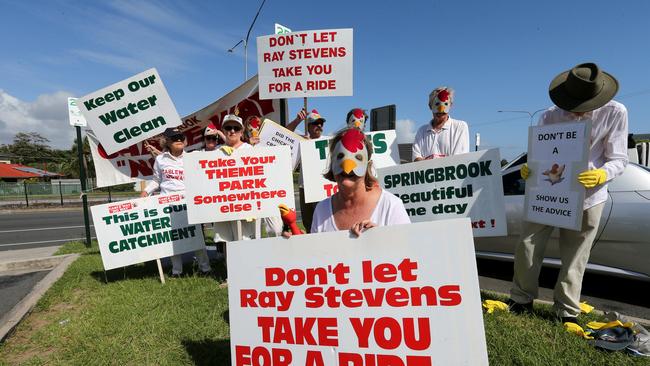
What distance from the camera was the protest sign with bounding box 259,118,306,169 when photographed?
16.3ft

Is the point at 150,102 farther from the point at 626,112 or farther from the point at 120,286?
the point at 626,112

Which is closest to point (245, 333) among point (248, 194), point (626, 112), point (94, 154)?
point (248, 194)

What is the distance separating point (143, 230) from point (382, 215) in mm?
3761

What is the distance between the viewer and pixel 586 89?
2.61 meters

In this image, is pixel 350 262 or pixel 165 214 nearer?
pixel 350 262

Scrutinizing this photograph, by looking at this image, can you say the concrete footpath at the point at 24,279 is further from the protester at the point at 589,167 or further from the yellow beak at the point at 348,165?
the protester at the point at 589,167

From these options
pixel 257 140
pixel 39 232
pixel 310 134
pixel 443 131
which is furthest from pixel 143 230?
pixel 39 232

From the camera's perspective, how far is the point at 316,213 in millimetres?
2146

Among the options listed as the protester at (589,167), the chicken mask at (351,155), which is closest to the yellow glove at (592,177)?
the protester at (589,167)

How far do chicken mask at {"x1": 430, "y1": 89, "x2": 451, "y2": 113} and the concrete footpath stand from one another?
4.44m

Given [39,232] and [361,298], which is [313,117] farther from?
[39,232]

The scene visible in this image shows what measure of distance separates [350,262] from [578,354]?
6.09ft

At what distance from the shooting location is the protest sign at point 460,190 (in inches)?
131

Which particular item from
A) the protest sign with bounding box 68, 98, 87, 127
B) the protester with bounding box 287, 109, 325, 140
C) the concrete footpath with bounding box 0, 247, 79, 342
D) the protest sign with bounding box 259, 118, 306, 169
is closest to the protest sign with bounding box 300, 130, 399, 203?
the protester with bounding box 287, 109, 325, 140
